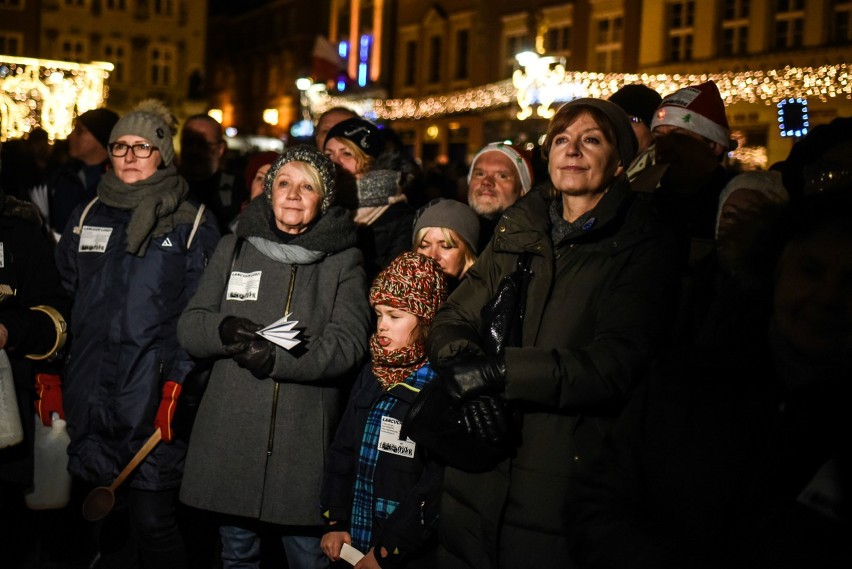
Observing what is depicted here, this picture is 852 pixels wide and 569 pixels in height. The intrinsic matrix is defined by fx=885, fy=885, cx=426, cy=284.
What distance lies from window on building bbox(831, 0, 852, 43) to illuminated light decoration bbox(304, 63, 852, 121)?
91.5 inches

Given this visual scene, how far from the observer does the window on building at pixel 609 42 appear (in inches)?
1012

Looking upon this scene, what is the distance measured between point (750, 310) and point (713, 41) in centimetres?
2235

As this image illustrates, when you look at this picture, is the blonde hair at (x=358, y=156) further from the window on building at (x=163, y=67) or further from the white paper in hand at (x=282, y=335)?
the window on building at (x=163, y=67)

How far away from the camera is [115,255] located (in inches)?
186

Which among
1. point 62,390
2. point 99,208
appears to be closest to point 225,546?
point 62,390

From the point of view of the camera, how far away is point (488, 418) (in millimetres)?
2900

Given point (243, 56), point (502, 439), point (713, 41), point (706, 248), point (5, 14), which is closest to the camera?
point (502, 439)

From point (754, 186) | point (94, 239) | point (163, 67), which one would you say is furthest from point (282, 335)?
point (163, 67)

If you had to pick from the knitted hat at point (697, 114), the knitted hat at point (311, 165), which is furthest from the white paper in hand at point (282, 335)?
the knitted hat at point (697, 114)

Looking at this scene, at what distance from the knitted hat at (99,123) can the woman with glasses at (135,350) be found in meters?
2.56

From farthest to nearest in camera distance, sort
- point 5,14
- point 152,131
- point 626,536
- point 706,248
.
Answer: point 5,14, point 152,131, point 706,248, point 626,536

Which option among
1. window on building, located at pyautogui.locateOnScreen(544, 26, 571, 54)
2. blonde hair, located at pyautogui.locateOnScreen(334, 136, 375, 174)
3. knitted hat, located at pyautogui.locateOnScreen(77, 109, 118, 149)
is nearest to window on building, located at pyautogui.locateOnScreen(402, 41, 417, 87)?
window on building, located at pyautogui.locateOnScreen(544, 26, 571, 54)

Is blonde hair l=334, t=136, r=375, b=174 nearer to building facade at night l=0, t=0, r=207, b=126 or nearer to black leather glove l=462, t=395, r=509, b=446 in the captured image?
black leather glove l=462, t=395, r=509, b=446

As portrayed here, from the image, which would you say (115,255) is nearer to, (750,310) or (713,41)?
(750,310)
